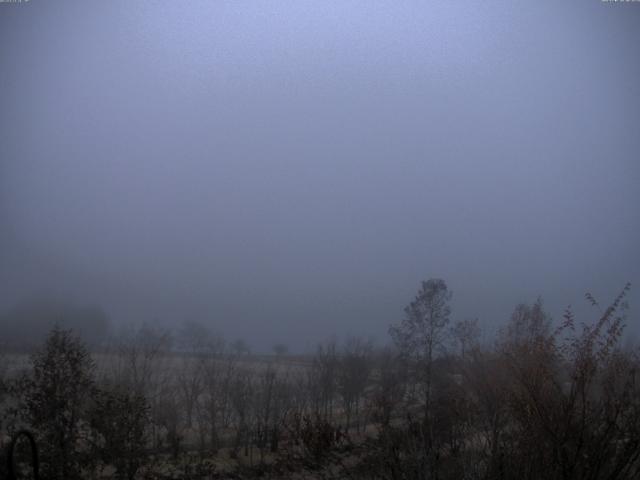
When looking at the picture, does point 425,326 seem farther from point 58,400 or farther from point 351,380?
point 58,400

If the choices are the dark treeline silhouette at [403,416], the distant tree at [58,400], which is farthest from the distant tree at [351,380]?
the distant tree at [58,400]

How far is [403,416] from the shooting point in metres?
14.1

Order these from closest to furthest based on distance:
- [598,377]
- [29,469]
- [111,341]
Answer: [598,377] < [29,469] < [111,341]

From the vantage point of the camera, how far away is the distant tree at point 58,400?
11.6m

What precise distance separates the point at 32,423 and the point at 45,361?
1448 mm

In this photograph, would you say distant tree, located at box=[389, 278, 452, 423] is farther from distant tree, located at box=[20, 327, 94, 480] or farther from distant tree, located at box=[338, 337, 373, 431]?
distant tree, located at box=[20, 327, 94, 480]

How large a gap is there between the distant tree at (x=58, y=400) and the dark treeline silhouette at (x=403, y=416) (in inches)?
1.2

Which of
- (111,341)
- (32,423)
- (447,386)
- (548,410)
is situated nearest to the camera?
(548,410)

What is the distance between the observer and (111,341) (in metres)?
67.6

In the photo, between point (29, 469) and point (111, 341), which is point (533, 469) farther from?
point (111, 341)

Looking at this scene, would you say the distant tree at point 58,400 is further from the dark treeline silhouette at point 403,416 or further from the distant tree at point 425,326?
the distant tree at point 425,326

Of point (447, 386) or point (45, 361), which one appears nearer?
point (45, 361)

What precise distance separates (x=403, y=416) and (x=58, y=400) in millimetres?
9208

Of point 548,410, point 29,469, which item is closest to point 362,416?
point 29,469
